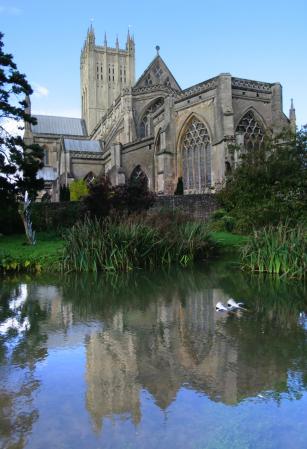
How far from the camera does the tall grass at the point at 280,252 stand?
476 inches

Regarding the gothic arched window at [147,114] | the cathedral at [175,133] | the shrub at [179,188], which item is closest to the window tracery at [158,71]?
the cathedral at [175,133]

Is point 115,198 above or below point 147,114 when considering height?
below

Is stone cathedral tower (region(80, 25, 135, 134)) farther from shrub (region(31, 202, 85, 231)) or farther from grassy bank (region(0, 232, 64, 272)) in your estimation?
grassy bank (region(0, 232, 64, 272))

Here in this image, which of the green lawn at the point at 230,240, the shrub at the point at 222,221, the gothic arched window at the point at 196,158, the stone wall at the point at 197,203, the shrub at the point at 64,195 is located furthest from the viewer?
the shrub at the point at 64,195

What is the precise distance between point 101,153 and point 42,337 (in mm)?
46131

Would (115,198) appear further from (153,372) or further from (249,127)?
(249,127)

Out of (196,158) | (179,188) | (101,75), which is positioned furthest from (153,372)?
(101,75)

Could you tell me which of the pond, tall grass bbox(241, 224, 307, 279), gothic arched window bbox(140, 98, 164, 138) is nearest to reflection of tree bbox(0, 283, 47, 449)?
the pond

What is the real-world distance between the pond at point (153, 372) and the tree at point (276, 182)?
7555 millimetres

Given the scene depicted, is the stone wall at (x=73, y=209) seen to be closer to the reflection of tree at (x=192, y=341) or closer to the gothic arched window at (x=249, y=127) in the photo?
the gothic arched window at (x=249, y=127)

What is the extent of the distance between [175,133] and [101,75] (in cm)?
5236

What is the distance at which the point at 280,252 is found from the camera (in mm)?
12523

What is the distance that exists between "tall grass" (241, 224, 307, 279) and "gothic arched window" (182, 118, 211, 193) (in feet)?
72.2

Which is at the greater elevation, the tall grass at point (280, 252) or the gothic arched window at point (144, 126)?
the gothic arched window at point (144, 126)
